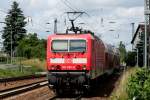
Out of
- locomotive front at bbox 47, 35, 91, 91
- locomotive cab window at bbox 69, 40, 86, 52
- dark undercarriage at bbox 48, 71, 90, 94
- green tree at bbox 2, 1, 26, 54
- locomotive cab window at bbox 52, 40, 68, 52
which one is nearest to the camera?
dark undercarriage at bbox 48, 71, 90, 94

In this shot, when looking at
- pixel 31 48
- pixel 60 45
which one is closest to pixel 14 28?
pixel 31 48

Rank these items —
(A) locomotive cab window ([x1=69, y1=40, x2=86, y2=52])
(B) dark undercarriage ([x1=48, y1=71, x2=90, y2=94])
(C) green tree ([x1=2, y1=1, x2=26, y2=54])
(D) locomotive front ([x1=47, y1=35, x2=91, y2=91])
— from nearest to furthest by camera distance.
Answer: (B) dark undercarriage ([x1=48, y1=71, x2=90, y2=94]), (D) locomotive front ([x1=47, y1=35, x2=91, y2=91]), (A) locomotive cab window ([x1=69, y1=40, x2=86, y2=52]), (C) green tree ([x1=2, y1=1, x2=26, y2=54])

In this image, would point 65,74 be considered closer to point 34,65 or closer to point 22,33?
point 34,65

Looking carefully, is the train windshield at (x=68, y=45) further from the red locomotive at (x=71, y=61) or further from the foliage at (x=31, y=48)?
the foliage at (x=31, y=48)

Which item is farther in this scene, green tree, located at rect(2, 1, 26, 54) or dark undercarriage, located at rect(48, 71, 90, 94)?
green tree, located at rect(2, 1, 26, 54)

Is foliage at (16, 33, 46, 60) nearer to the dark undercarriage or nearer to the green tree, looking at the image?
the green tree

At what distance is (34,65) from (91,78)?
2095 inches

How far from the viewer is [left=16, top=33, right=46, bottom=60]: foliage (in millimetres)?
93250

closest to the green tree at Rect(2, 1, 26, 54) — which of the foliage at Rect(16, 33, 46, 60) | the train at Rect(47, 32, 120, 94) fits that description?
the foliage at Rect(16, 33, 46, 60)

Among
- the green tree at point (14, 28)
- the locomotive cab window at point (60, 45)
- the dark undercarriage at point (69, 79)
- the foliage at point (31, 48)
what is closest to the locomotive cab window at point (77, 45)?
the locomotive cab window at point (60, 45)

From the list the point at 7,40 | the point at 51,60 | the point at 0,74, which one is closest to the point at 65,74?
the point at 51,60

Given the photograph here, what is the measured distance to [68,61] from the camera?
24891mm

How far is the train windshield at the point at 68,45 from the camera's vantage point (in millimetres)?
25188

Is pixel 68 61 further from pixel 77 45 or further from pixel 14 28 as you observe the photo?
pixel 14 28
